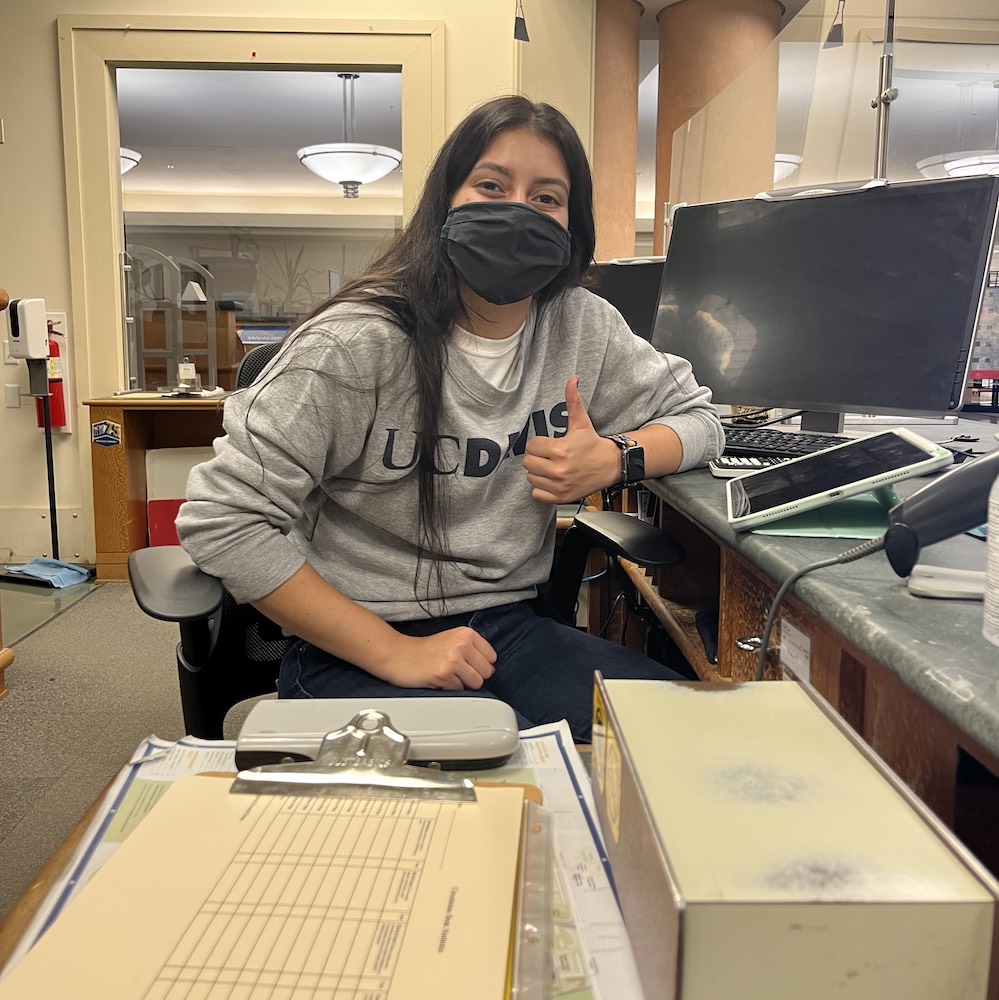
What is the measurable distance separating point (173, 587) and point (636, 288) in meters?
1.66

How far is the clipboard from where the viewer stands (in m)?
0.40

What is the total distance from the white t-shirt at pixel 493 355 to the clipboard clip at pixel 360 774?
632 mm

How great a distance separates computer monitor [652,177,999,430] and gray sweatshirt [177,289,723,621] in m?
0.29

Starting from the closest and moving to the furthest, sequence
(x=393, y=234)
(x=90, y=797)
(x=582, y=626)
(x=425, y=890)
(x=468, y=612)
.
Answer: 1. (x=425, y=890)
2. (x=468, y=612)
3. (x=393, y=234)
4. (x=90, y=797)
5. (x=582, y=626)

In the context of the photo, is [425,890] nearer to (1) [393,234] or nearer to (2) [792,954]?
(2) [792,954]

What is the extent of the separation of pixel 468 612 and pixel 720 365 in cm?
81

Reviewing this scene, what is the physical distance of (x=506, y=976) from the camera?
0.40m

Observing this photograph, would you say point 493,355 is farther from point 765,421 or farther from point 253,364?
point 765,421

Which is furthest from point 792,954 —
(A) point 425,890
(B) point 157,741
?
(B) point 157,741

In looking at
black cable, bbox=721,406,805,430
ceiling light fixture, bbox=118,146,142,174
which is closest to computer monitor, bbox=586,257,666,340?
black cable, bbox=721,406,805,430

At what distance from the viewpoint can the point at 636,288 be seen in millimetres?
2309

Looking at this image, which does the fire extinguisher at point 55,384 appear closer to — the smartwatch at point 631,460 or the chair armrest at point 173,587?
the chair armrest at point 173,587

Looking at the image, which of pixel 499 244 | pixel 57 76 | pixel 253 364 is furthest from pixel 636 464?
pixel 57 76

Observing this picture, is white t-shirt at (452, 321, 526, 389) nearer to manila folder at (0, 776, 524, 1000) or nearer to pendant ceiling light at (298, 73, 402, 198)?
manila folder at (0, 776, 524, 1000)
